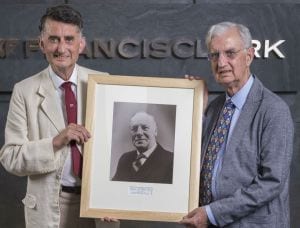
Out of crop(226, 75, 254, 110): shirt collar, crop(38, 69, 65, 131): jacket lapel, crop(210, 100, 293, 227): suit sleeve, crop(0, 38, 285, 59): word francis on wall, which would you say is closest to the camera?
crop(210, 100, 293, 227): suit sleeve

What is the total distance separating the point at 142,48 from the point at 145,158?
4.40 ft

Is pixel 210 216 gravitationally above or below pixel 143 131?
below

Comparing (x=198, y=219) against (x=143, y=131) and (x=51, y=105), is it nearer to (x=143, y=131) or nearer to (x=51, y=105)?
(x=143, y=131)

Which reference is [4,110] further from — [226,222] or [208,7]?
[226,222]

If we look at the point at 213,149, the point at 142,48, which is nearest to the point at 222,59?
the point at 213,149

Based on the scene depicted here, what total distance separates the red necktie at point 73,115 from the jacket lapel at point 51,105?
3 centimetres

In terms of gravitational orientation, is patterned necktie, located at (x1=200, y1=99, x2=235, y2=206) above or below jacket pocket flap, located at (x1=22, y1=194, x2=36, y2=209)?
above

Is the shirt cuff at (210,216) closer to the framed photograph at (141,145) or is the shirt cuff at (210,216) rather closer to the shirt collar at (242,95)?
the framed photograph at (141,145)

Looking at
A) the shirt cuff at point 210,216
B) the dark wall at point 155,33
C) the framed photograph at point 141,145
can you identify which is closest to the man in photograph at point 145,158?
the framed photograph at point 141,145

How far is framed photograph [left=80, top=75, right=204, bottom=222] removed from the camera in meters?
2.28

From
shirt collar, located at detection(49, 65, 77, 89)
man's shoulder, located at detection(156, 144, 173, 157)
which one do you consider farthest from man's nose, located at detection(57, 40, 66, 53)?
man's shoulder, located at detection(156, 144, 173, 157)

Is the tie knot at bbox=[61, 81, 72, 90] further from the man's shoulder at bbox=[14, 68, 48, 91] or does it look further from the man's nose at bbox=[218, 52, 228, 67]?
the man's nose at bbox=[218, 52, 228, 67]

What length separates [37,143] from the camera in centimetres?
222

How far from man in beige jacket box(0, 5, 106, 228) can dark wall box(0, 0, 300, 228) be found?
119 centimetres
